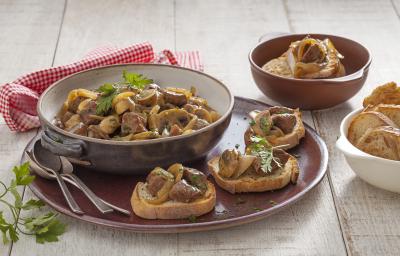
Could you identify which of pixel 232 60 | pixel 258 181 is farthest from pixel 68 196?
pixel 232 60

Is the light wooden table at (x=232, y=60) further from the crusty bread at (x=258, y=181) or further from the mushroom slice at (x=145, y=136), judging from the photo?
the mushroom slice at (x=145, y=136)

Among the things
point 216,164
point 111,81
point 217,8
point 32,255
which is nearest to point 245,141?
point 216,164

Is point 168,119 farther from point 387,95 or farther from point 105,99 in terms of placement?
point 387,95

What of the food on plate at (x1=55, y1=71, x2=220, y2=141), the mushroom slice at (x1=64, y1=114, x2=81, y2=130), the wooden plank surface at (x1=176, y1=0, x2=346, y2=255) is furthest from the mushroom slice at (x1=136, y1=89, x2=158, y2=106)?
the wooden plank surface at (x1=176, y1=0, x2=346, y2=255)

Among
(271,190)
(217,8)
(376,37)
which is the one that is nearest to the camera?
(271,190)

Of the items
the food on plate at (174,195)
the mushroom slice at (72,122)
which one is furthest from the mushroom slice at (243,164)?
the mushroom slice at (72,122)

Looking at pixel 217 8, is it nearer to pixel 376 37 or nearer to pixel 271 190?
pixel 376 37
